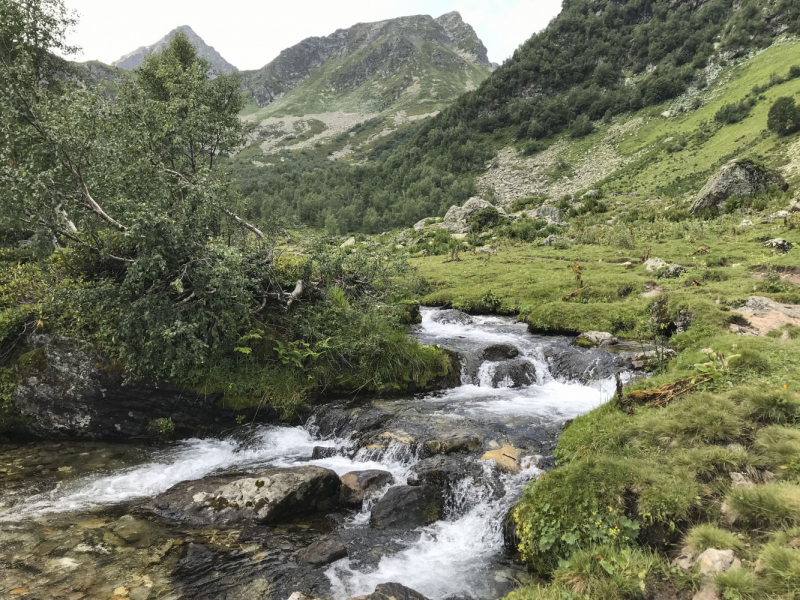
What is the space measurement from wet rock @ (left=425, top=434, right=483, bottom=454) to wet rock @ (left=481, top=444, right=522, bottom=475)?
464 mm

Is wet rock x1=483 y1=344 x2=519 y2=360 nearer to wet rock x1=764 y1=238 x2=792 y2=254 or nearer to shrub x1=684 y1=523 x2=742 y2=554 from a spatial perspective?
shrub x1=684 y1=523 x2=742 y2=554

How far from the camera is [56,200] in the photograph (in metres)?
11.2

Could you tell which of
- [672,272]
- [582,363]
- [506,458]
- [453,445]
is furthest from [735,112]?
[453,445]

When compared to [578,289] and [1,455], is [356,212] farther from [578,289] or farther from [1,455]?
[1,455]

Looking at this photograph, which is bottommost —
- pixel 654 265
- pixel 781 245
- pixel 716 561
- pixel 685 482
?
pixel 716 561

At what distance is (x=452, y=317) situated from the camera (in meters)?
22.2

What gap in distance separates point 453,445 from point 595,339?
922 centimetres

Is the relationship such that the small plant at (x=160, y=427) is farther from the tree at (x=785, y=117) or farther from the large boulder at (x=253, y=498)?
the tree at (x=785, y=117)

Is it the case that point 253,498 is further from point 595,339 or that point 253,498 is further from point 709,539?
point 595,339

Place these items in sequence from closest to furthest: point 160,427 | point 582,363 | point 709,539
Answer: point 709,539, point 160,427, point 582,363

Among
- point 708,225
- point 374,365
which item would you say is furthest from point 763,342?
point 708,225

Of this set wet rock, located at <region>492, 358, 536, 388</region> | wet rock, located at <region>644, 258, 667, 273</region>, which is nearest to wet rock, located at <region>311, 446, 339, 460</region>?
wet rock, located at <region>492, 358, 536, 388</region>

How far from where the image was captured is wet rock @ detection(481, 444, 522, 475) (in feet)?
28.8

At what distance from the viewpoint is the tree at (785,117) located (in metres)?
49.2
